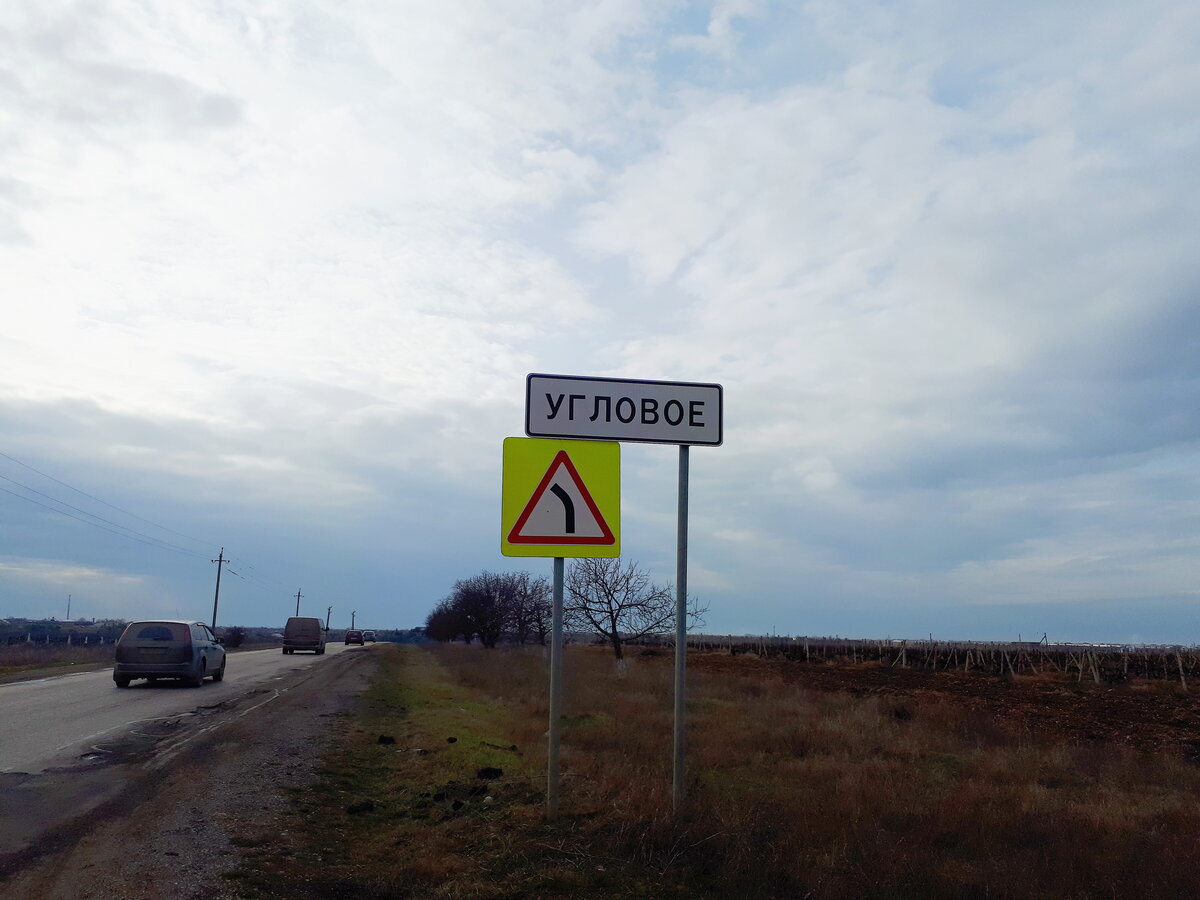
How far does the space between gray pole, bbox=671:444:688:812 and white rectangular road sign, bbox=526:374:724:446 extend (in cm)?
23

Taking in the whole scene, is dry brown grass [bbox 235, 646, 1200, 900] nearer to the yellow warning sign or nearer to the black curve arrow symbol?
the yellow warning sign

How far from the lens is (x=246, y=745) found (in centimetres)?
1104

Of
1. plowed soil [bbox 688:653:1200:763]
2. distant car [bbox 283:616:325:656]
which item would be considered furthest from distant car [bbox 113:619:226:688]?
distant car [bbox 283:616:325:656]

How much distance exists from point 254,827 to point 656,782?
3.38 m

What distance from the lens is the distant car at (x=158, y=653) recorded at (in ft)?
63.7

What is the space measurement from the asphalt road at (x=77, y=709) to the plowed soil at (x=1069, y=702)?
17254mm

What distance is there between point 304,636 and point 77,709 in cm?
3738

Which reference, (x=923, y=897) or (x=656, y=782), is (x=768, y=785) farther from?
(x=923, y=897)

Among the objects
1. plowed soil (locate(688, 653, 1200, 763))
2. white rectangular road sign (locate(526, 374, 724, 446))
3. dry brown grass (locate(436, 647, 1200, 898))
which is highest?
white rectangular road sign (locate(526, 374, 724, 446))

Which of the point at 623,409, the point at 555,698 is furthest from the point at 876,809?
the point at 623,409

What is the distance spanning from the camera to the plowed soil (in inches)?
789

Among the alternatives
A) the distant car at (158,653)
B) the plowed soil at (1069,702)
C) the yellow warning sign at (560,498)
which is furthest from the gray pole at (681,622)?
the distant car at (158,653)

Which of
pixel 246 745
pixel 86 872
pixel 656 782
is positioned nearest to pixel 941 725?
pixel 656 782

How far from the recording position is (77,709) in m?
14.6
